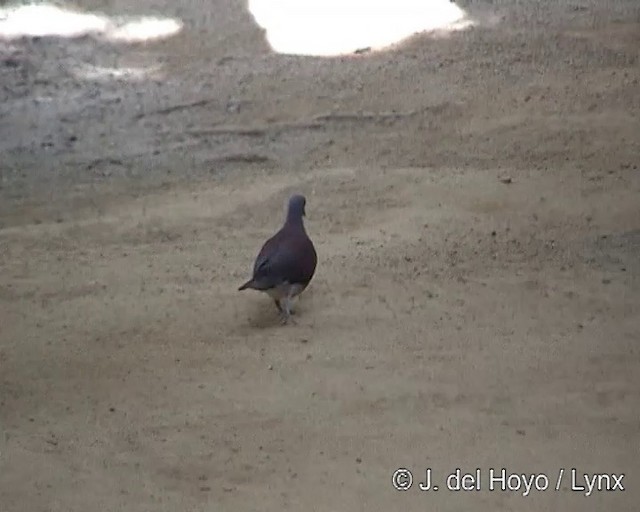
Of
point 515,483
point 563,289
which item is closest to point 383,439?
point 515,483

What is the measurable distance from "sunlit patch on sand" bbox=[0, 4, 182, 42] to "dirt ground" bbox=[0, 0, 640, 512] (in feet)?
0.52

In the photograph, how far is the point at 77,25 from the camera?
22.2 feet

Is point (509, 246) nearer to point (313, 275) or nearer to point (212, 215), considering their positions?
point (313, 275)

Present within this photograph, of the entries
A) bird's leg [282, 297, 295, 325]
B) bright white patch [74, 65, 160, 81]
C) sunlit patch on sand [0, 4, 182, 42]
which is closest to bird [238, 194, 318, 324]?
bird's leg [282, 297, 295, 325]

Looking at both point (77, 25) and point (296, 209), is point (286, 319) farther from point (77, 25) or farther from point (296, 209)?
point (77, 25)

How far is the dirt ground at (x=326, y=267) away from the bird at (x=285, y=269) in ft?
0.42

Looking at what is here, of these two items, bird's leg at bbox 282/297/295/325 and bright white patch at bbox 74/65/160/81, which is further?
bright white patch at bbox 74/65/160/81

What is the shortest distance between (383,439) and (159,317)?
3.75ft

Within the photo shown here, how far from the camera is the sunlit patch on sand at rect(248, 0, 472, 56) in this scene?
634 centimetres

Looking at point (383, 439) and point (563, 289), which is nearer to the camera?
point (383, 439)

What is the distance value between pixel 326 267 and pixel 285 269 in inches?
19.4

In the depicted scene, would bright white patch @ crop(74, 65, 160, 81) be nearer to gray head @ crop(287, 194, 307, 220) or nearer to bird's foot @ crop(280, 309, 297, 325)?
gray head @ crop(287, 194, 307, 220)

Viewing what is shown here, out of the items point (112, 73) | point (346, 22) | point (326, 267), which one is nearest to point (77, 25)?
point (112, 73)

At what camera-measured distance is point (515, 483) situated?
2732 millimetres
